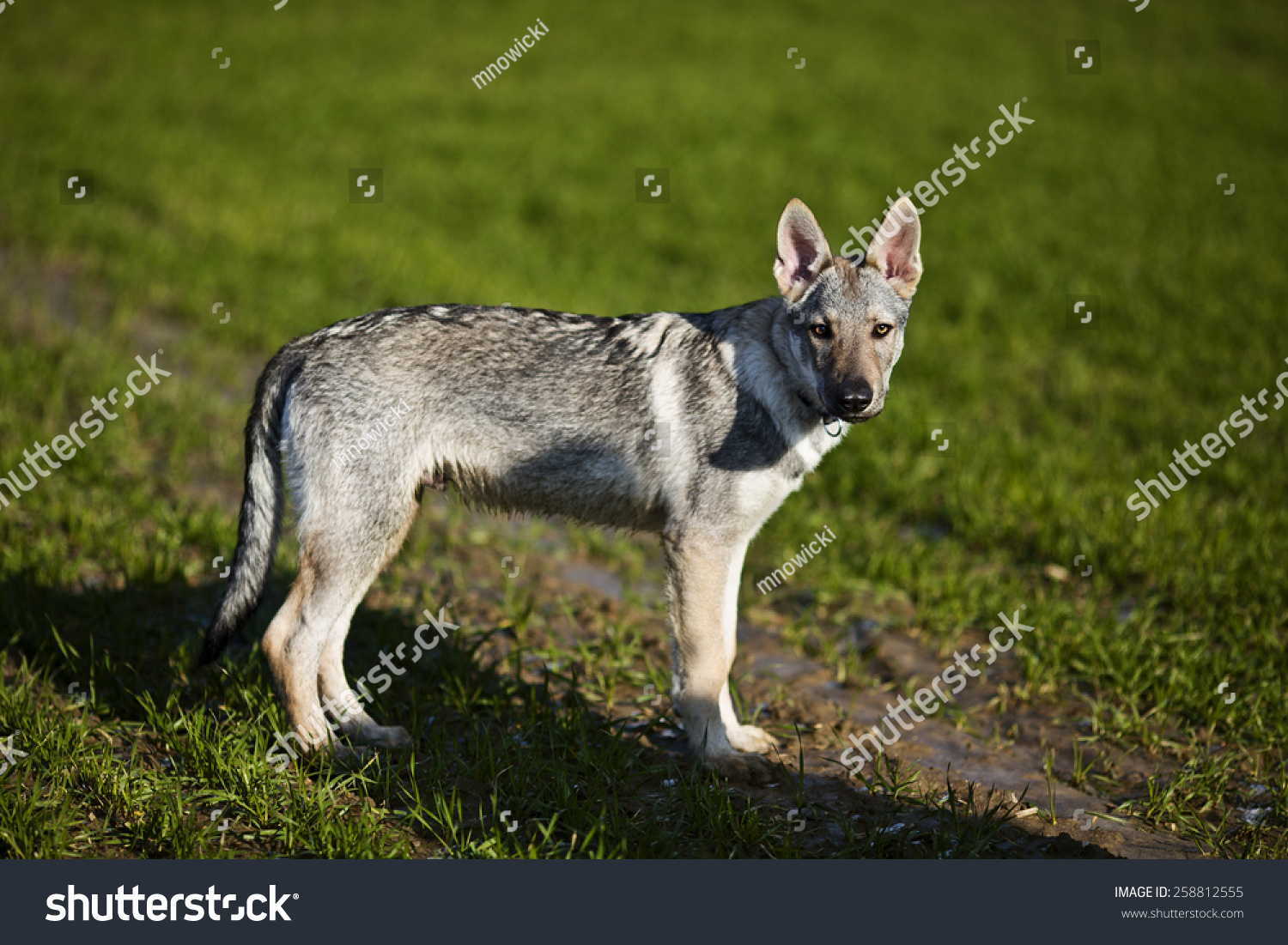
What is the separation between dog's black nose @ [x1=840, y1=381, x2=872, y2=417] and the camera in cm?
374

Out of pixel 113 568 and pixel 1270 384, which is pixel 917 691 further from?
pixel 1270 384

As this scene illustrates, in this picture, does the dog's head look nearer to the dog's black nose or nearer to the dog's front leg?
the dog's black nose

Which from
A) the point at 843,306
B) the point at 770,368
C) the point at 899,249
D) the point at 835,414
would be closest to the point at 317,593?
the point at 770,368

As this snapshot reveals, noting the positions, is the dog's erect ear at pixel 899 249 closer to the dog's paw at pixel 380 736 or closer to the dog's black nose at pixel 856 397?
the dog's black nose at pixel 856 397

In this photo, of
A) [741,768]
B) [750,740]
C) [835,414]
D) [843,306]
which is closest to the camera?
[835,414]

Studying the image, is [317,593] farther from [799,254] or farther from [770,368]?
[799,254]

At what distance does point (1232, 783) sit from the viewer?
4.40m

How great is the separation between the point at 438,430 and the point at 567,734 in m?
1.51

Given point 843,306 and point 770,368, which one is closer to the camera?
point 843,306

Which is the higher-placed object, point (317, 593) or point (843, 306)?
point (843, 306)

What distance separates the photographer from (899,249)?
423cm

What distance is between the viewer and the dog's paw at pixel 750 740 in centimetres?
443

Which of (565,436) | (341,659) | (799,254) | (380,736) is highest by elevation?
(799,254)

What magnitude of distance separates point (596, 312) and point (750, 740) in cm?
636
